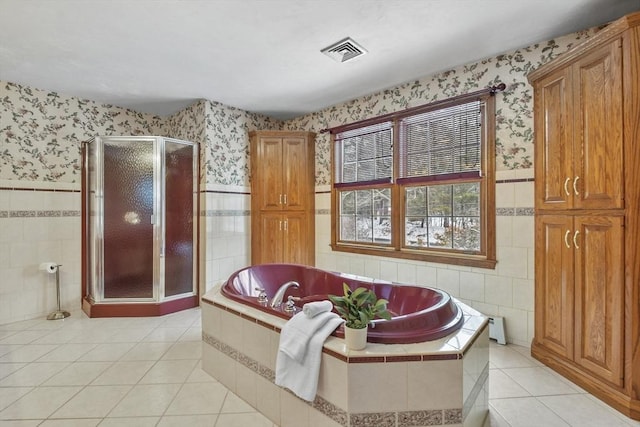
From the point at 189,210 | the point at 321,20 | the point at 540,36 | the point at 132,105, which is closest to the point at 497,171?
the point at 540,36

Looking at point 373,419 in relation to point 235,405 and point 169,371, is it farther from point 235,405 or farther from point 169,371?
point 169,371

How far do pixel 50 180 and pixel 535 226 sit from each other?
4347 mm

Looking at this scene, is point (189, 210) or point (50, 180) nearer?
point (50, 180)

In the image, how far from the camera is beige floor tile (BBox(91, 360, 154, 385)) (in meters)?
1.96

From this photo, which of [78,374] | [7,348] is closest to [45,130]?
[7,348]

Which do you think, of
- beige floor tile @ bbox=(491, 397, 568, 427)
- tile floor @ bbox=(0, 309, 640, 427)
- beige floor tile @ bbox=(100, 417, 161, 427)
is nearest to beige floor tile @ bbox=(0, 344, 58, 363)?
tile floor @ bbox=(0, 309, 640, 427)

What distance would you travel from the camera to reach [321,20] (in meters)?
2.00

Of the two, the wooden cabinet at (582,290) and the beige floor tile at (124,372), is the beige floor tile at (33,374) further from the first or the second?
the wooden cabinet at (582,290)

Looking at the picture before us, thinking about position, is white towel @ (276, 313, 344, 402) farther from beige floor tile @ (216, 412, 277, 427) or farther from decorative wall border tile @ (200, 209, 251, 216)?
decorative wall border tile @ (200, 209, 251, 216)

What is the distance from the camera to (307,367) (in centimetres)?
141

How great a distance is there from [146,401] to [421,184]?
2.64m

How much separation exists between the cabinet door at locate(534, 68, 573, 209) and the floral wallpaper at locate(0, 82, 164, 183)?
4170mm

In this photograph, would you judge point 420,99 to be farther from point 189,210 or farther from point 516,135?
point 189,210

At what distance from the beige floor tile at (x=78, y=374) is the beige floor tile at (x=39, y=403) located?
0.06 metres
